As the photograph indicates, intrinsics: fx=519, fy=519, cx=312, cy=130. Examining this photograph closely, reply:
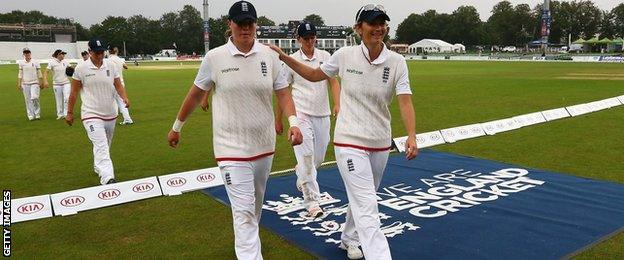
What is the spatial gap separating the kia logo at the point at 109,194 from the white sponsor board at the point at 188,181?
24.8 inches

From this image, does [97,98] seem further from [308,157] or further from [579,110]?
[579,110]

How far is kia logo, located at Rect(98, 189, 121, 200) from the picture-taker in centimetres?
699

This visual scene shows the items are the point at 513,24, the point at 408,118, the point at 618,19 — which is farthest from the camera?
the point at 513,24

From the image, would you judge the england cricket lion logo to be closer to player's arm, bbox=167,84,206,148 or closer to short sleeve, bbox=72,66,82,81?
player's arm, bbox=167,84,206,148

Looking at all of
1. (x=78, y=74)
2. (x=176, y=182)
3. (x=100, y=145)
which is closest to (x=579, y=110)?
(x=176, y=182)

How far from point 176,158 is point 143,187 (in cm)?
305

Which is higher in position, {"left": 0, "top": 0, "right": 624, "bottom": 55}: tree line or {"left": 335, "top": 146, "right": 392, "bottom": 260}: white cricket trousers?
{"left": 0, "top": 0, "right": 624, "bottom": 55}: tree line

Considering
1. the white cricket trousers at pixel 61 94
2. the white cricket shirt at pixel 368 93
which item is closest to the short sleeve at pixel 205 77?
the white cricket shirt at pixel 368 93

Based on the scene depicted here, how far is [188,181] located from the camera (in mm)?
7621

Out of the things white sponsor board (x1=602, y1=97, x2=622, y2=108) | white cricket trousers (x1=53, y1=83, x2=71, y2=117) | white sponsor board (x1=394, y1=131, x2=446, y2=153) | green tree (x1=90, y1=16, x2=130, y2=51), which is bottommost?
white sponsor board (x1=394, y1=131, x2=446, y2=153)

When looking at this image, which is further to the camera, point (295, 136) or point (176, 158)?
point (176, 158)

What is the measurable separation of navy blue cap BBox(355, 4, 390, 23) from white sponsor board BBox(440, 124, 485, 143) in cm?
729

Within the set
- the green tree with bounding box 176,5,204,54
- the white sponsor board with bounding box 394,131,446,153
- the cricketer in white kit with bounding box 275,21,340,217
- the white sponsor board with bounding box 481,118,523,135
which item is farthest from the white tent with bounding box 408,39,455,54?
the cricketer in white kit with bounding box 275,21,340,217

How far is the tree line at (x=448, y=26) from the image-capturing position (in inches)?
4616
